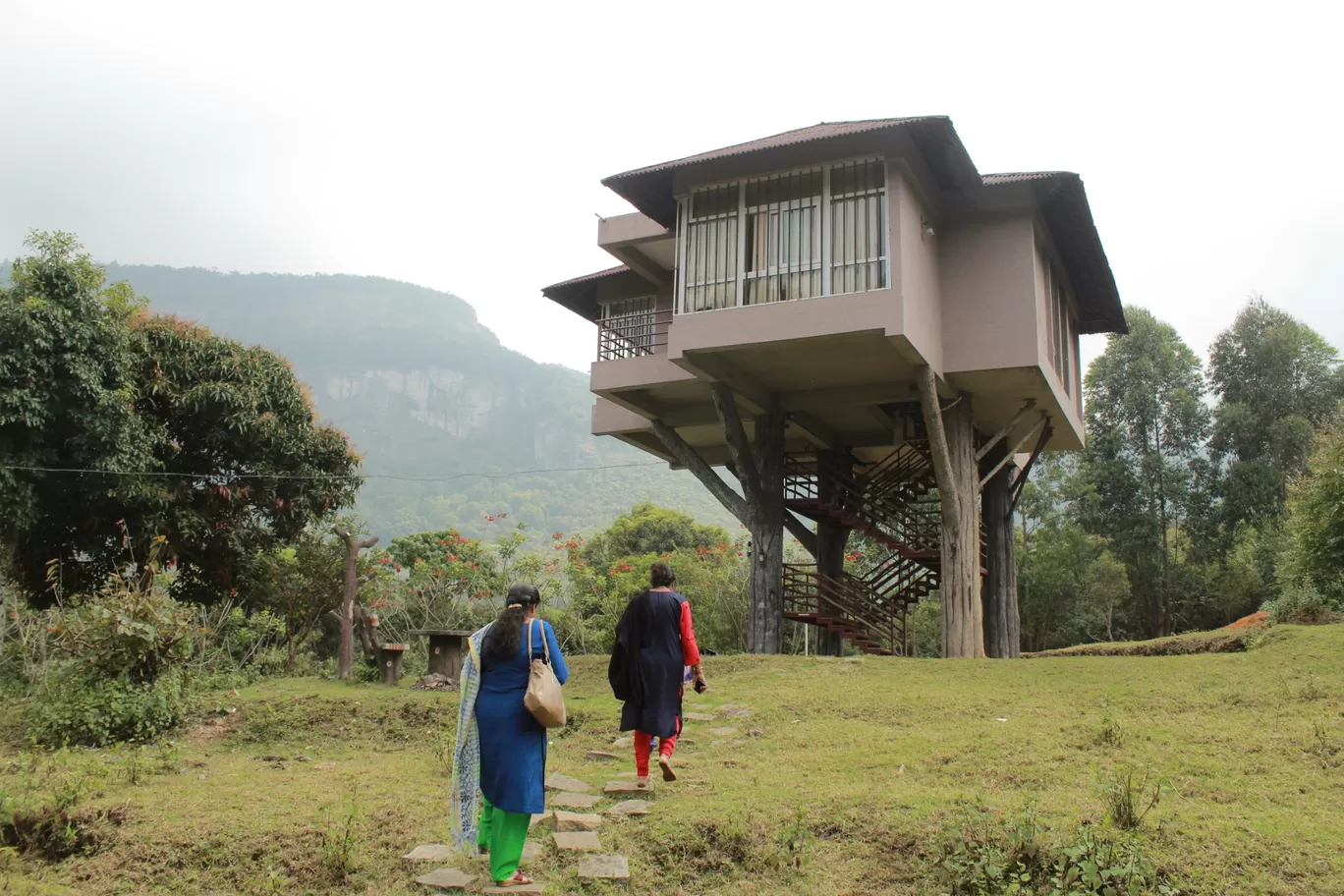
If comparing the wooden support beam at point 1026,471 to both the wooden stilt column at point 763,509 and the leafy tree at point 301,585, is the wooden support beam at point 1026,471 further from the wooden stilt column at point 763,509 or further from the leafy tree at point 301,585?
the leafy tree at point 301,585

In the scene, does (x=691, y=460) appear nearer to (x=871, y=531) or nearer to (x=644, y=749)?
(x=871, y=531)

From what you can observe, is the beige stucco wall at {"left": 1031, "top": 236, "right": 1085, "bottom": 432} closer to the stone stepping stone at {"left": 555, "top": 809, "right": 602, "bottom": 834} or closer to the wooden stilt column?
the wooden stilt column

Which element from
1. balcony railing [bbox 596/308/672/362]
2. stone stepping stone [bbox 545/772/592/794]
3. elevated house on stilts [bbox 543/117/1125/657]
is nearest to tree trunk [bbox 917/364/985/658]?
elevated house on stilts [bbox 543/117/1125/657]

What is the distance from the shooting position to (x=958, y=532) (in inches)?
551

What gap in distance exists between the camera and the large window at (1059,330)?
14.7m

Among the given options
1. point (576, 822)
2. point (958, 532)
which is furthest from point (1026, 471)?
point (576, 822)

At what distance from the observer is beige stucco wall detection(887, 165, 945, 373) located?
1200 centimetres

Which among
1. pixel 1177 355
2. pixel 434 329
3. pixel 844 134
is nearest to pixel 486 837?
pixel 844 134

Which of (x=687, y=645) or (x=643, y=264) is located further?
(x=643, y=264)

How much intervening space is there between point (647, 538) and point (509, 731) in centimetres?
2698

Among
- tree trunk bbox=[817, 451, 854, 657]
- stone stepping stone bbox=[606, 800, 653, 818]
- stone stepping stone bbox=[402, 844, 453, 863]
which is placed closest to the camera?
stone stepping stone bbox=[402, 844, 453, 863]

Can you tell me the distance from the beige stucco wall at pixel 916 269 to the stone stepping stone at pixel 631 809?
23.1 feet

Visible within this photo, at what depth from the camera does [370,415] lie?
11731 centimetres

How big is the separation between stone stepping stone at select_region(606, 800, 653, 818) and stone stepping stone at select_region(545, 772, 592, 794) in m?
0.51
